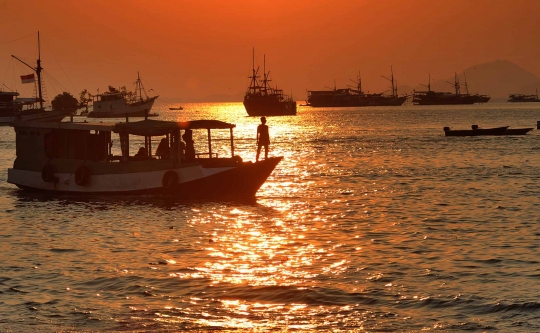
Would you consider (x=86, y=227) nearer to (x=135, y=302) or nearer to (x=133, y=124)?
(x=133, y=124)

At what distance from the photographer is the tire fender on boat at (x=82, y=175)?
32500mm

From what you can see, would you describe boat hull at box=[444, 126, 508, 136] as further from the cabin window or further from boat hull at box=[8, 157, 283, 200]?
the cabin window

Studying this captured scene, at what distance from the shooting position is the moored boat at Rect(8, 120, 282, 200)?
31.2 m

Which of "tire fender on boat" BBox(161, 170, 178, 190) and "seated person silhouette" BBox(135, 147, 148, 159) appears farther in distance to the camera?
"seated person silhouette" BBox(135, 147, 148, 159)

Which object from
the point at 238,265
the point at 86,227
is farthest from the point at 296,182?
the point at 238,265

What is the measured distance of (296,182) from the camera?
41000 millimetres

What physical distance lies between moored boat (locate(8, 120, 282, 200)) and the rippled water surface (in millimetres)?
692

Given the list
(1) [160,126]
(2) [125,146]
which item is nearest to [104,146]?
(2) [125,146]

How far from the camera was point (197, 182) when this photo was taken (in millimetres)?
31219

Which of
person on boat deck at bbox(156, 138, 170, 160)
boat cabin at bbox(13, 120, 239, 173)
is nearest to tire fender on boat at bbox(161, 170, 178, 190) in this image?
boat cabin at bbox(13, 120, 239, 173)

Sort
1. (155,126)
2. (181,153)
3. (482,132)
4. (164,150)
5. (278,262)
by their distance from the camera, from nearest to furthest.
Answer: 1. (278,262)
2. (181,153)
3. (155,126)
4. (164,150)
5. (482,132)

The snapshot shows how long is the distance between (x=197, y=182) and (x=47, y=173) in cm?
708

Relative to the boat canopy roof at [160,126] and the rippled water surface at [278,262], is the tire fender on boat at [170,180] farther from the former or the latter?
the boat canopy roof at [160,126]

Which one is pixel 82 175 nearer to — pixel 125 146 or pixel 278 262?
pixel 125 146
